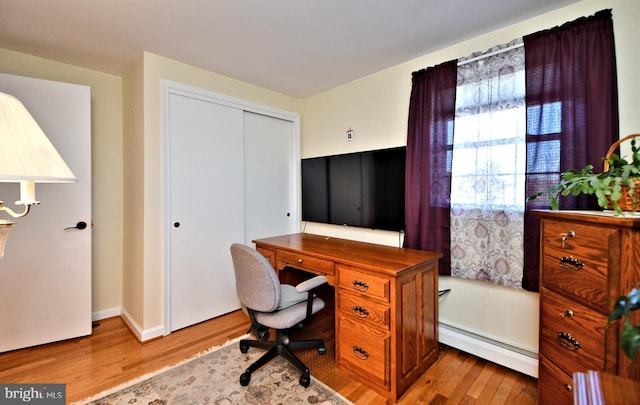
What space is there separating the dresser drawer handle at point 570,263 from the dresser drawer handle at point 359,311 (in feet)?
3.33

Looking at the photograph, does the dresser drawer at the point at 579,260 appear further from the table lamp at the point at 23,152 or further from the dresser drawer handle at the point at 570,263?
the table lamp at the point at 23,152

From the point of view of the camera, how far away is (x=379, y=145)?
2.57m

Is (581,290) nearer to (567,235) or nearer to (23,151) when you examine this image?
(567,235)

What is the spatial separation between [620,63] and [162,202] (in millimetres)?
3167

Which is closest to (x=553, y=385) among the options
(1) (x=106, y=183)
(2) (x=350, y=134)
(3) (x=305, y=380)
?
(3) (x=305, y=380)

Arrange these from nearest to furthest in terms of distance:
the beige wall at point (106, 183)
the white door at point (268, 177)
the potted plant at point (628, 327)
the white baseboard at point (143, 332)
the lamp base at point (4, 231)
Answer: the potted plant at point (628, 327) < the lamp base at point (4, 231) < the white baseboard at point (143, 332) < the beige wall at point (106, 183) < the white door at point (268, 177)

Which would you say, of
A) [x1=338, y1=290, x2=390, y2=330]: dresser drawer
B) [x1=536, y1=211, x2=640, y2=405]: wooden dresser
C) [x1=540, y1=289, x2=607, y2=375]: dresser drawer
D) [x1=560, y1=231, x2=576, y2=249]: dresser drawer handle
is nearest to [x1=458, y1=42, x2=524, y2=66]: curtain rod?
[x1=536, y1=211, x2=640, y2=405]: wooden dresser

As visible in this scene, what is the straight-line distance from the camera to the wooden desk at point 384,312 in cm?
163

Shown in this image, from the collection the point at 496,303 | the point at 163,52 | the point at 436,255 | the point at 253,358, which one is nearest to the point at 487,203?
the point at 436,255

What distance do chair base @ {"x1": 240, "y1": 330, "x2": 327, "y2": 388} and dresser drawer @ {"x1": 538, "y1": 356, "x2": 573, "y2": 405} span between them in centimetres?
124

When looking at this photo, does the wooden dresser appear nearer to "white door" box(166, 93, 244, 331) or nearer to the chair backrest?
the chair backrest

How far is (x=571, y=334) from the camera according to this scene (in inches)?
47.6

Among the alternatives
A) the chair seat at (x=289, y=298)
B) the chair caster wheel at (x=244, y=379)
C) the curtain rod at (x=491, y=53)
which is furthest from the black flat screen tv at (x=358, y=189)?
the chair caster wheel at (x=244, y=379)

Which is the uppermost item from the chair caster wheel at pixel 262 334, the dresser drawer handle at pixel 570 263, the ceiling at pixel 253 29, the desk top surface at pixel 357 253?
the ceiling at pixel 253 29
